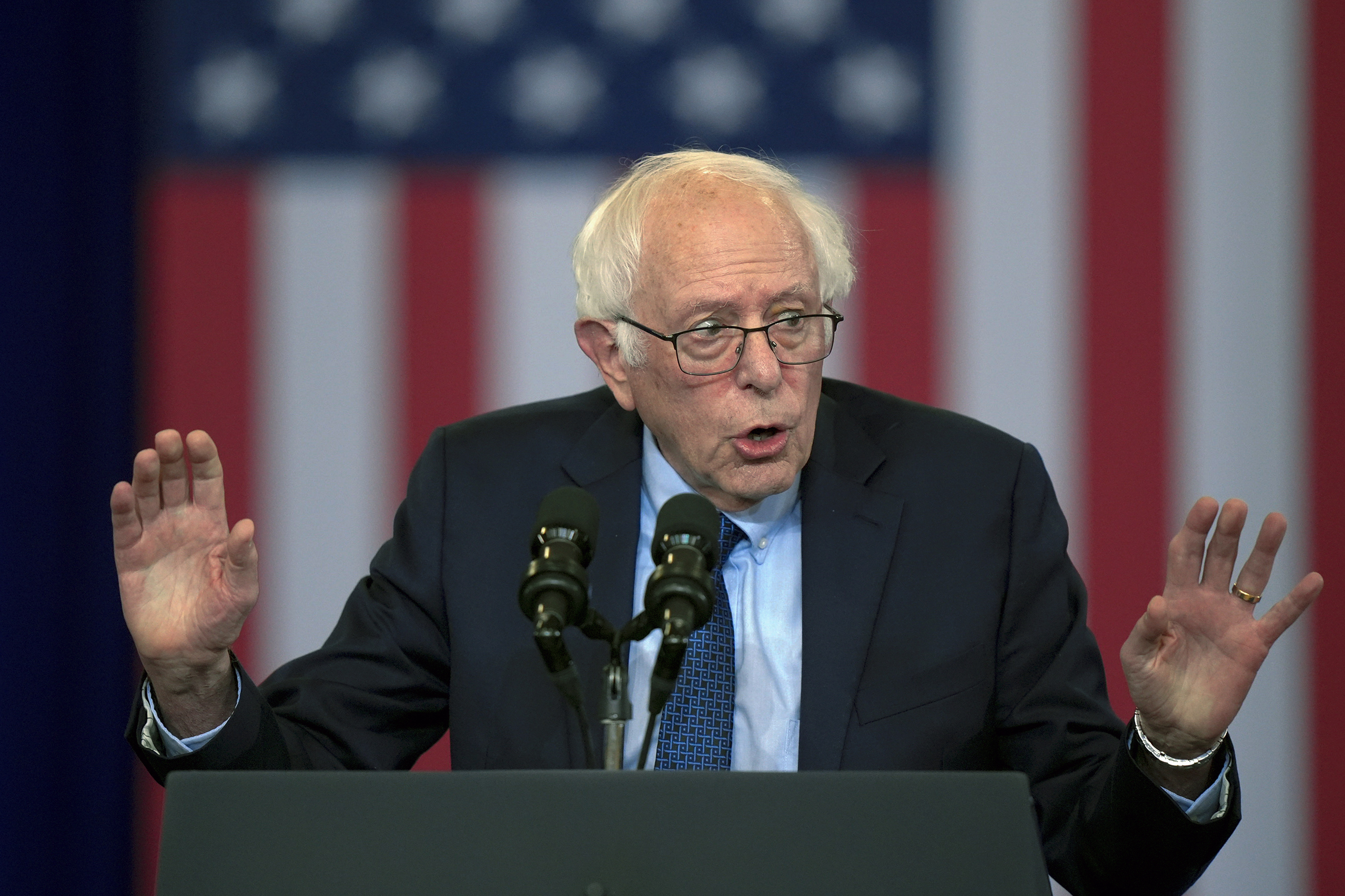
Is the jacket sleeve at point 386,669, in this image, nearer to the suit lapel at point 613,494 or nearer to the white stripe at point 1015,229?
the suit lapel at point 613,494

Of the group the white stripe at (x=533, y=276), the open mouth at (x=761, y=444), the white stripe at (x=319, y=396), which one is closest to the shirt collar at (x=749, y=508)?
the open mouth at (x=761, y=444)

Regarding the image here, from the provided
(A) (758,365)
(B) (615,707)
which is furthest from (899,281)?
(B) (615,707)

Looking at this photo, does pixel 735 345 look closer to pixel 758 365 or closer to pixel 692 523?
pixel 758 365

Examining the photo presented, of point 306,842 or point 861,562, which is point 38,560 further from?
point 306,842

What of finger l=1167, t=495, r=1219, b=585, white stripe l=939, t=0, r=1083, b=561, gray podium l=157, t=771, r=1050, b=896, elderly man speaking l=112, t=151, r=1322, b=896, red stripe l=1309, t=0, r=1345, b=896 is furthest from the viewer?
white stripe l=939, t=0, r=1083, b=561

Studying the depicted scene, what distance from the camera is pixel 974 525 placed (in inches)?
78.4

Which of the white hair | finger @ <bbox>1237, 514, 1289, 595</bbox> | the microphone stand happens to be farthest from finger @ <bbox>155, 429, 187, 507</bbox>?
finger @ <bbox>1237, 514, 1289, 595</bbox>

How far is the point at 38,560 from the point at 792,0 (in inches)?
87.3

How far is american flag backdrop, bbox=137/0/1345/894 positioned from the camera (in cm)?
336

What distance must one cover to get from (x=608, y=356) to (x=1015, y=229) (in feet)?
5.53

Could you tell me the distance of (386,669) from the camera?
1.97 m

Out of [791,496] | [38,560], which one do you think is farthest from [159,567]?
[38,560]

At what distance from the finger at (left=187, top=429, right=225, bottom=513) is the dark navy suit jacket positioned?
0.97 feet

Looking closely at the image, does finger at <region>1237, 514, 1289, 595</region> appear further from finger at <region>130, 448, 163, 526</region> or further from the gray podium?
finger at <region>130, 448, 163, 526</region>
